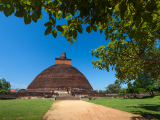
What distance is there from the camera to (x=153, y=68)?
23.0 ft

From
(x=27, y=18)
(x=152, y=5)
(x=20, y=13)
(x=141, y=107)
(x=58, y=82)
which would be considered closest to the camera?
(x=152, y=5)

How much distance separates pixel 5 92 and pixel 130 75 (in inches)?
938

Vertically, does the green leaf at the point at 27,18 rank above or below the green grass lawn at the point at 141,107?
above

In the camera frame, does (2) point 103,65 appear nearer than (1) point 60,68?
Yes

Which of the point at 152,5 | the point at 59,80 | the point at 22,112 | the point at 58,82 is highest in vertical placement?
the point at 59,80

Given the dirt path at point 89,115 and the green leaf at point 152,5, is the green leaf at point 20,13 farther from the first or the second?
the dirt path at point 89,115

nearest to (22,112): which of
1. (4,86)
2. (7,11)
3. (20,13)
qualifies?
(7,11)

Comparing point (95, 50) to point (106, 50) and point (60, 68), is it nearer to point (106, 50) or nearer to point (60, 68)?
point (106, 50)

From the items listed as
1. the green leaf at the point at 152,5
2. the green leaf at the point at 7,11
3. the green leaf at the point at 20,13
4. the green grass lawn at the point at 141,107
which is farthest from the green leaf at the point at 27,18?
the green grass lawn at the point at 141,107

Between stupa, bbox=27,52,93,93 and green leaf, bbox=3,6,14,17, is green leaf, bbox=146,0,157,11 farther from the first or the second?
stupa, bbox=27,52,93,93

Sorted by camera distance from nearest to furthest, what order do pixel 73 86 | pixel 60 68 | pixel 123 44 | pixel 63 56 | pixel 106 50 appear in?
1. pixel 123 44
2. pixel 106 50
3. pixel 73 86
4. pixel 60 68
5. pixel 63 56

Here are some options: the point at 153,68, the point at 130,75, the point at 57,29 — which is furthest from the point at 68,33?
the point at 153,68

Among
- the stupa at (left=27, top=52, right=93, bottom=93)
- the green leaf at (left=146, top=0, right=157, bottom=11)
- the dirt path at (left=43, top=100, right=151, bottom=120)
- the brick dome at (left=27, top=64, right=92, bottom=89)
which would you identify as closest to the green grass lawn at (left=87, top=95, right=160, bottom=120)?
the dirt path at (left=43, top=100, right=151, bottom=120)

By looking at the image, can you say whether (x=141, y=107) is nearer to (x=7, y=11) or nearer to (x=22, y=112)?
(x=22, y=112)
